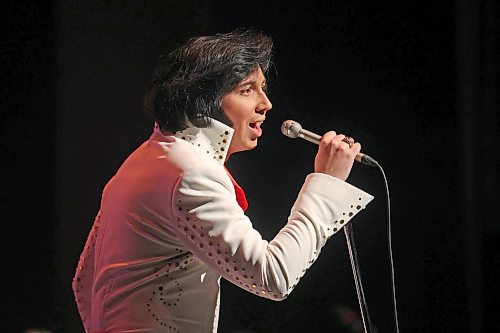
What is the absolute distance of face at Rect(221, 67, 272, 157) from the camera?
72.1 inches

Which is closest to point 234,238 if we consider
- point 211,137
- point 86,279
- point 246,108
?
point 211,137

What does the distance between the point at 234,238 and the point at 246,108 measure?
0.37 meters

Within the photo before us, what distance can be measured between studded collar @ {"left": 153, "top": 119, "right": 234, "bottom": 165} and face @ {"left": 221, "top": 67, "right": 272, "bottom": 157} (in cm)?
6

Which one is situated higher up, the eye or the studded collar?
the eye

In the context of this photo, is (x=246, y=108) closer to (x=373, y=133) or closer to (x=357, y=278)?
(x=357, y=278)

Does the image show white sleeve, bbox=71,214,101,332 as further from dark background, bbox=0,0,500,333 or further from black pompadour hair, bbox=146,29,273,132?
dark background, bbox=0,0,500,333

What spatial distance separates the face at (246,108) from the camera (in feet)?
6.00

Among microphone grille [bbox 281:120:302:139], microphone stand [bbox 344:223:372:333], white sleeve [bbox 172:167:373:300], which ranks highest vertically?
microphone grille [bbox 281:120:302:139]

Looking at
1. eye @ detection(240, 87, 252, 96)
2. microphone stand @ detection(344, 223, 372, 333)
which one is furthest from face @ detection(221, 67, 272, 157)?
Answer: microphone stand @ detection(344, 223, 372, 333)

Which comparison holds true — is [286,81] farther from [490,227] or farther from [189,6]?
[490,227]

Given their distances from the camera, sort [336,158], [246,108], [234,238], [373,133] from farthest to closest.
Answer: [373,133] → [246,108] → [336,158] → [234,238]

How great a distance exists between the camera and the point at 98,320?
1.75m

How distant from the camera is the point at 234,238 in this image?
1584mm

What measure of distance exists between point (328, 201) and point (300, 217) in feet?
0.23
